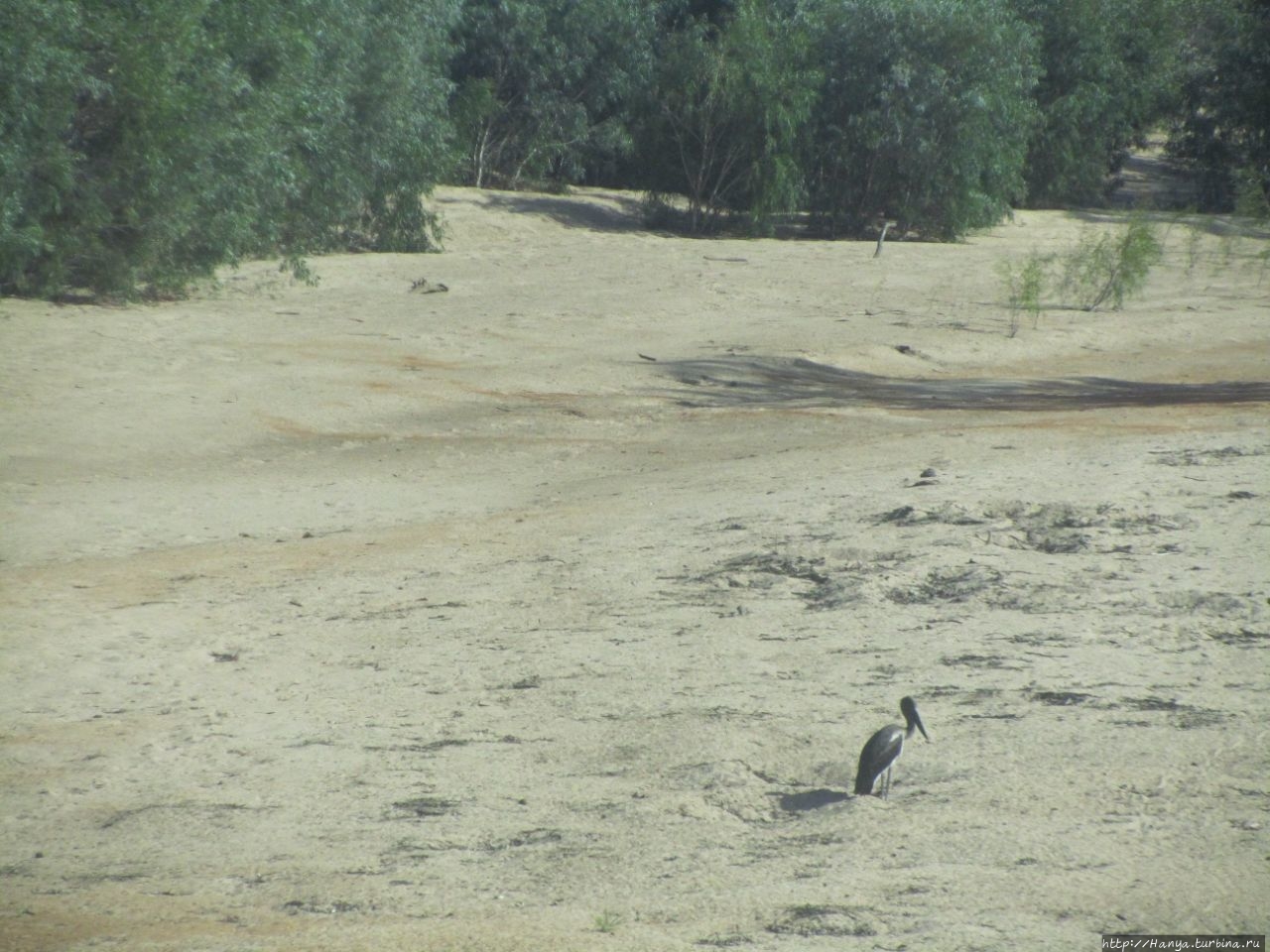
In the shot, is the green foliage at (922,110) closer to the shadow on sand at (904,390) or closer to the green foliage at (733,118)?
the green foliage at (733,118)

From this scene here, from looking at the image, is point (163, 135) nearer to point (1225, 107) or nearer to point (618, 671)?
point (618, 671)

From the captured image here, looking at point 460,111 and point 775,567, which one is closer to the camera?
point 775,567

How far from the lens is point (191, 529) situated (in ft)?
27.7

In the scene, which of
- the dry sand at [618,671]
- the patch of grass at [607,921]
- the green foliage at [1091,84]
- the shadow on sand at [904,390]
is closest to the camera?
the patch of grass at [607,921]

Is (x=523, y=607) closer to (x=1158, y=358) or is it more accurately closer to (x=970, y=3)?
(x=1158, y=358)

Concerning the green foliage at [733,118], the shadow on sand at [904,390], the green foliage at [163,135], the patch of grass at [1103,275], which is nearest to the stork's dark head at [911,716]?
the shadow on sand at [904,390]

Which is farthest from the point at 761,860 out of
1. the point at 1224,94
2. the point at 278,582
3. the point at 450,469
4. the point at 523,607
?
the point at 1224,94

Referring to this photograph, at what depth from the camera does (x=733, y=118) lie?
2766 cm

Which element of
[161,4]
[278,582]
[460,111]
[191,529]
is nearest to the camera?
[278,582]

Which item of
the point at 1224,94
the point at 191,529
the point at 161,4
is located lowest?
the point at 191,529

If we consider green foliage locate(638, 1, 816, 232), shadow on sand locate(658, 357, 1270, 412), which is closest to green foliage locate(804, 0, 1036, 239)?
green foliage locate(638, 1, 816, 232)

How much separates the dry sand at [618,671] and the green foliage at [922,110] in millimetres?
16410

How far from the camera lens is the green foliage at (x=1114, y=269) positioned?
1866 cm

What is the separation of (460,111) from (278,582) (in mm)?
23302
